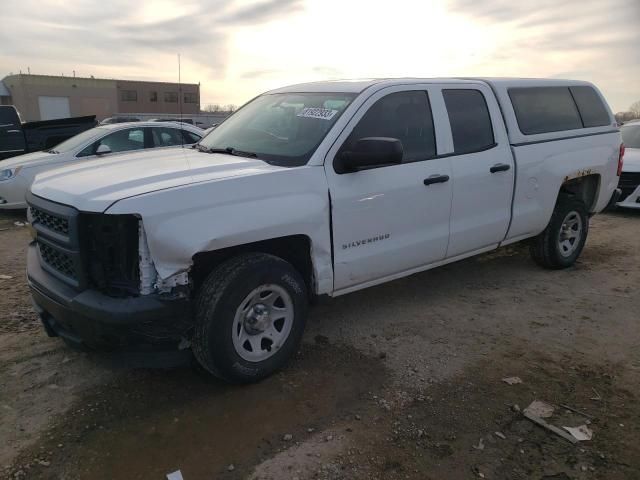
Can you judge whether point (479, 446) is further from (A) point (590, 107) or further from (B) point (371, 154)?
(A) point (590, 107)

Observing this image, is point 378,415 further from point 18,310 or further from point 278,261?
point 18,310

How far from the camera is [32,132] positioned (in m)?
10.9

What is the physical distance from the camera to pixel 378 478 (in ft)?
8.64

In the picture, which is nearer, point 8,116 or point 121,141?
point 121,141

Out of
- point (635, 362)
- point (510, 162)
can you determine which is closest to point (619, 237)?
point (510, 162)

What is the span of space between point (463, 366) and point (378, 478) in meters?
1.40

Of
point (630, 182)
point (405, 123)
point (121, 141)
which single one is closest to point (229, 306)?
point (405, 123)

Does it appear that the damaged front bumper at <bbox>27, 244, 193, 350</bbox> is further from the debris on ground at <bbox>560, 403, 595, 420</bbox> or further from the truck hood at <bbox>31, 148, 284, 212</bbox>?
the debris on ground at <bbox>560, 403, 595, 420</bbox>

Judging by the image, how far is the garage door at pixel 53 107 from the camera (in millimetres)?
60750

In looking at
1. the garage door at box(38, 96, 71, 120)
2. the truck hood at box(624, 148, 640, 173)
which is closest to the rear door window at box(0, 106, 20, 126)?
the truck hood at box(624, 148, 640, 173)

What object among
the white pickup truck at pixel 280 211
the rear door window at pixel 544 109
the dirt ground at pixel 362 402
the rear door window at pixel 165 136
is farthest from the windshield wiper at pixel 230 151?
the rear door window at pixel 165 136

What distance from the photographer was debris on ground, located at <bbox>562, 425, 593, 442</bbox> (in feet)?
9.78

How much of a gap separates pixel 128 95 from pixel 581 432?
71612 millimetres

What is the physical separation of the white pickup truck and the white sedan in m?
4.64
